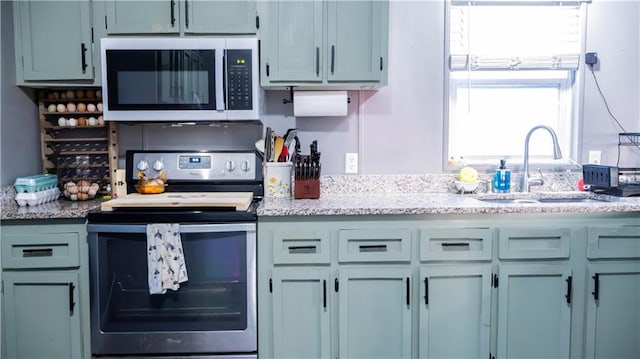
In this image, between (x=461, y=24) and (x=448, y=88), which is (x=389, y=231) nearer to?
(x=448, y=88)

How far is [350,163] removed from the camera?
→ 2393mm

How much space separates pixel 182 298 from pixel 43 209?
758 mm

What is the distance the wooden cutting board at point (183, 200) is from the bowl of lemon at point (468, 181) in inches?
45.8

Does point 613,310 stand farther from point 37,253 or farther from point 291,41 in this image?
point 37,253

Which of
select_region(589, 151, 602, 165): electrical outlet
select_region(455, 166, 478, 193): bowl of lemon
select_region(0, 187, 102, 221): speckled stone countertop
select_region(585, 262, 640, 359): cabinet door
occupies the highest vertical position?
select_region(589, 151, 602, 165): electrical outlet

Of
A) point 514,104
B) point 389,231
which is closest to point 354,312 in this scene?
point 389,231

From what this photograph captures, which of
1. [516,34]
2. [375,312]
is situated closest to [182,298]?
[375,312]

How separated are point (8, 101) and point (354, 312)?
6.44 feet

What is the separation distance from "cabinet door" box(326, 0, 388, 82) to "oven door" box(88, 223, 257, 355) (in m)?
0.91

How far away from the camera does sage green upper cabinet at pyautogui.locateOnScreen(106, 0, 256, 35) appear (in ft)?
6.58

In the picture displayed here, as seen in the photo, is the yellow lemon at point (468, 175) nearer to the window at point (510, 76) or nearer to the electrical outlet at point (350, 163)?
the window at point (510, 76)

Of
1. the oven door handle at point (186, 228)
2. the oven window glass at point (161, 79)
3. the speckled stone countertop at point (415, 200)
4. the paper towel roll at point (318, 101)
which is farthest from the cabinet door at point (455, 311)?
the oven window glass at point (161, 79)

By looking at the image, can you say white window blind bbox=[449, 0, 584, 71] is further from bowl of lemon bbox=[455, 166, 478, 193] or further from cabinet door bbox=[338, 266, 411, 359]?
cabinet door bbox=[338, 266, 411, 359]

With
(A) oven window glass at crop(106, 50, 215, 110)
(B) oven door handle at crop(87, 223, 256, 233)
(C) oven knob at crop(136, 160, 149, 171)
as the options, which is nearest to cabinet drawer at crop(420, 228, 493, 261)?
(B) oven door handle at crop(87, 223, 256, 233)
